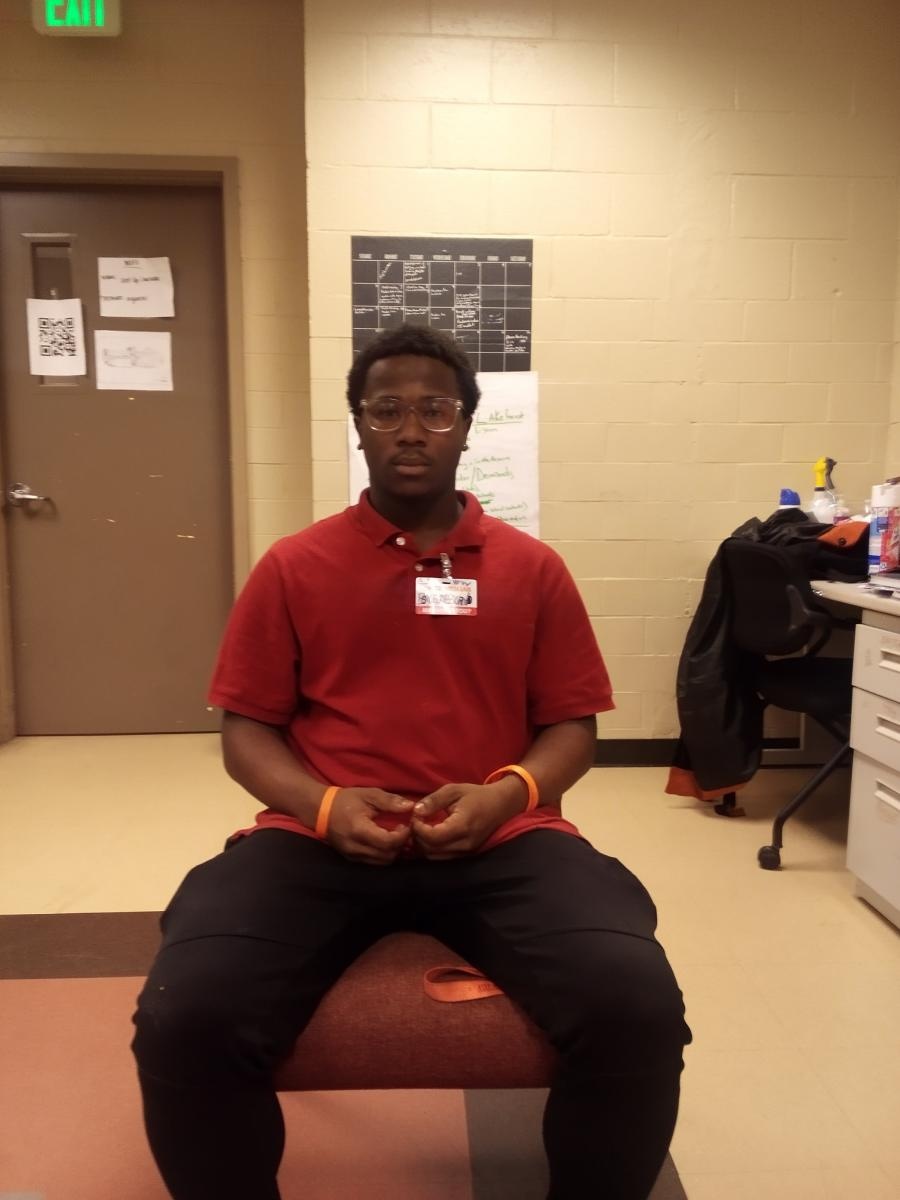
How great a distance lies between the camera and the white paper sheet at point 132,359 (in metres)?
3.45

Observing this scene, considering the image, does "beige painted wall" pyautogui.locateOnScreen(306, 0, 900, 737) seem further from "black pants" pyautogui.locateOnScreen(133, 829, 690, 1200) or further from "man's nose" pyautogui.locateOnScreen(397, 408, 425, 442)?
"black pants" pyautogui.locateOnScreen(133, 829, 690, 1200)

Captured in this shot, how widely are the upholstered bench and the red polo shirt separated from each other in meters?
0.23

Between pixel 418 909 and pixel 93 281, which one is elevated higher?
pixel 93 281

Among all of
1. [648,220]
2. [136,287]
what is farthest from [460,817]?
[136,287]

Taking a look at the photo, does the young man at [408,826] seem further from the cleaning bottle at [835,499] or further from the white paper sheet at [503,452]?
the cleaning bottle at [835,499]

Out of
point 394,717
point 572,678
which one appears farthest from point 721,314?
point 394,717

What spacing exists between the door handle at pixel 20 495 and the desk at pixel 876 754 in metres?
3.02

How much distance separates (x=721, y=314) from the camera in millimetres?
3078

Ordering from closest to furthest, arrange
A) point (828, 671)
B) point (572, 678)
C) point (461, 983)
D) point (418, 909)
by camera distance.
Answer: point (461, 983) → point (418, 909) → point (572, 678) → point (828, 671)

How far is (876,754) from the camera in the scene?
6.79 feet

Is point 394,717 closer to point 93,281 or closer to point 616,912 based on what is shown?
point 616,912

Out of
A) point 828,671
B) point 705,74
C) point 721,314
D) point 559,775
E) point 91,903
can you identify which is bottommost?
point 91,903

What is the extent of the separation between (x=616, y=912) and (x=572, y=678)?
35 cm

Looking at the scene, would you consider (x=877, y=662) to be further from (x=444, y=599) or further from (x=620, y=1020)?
(x=620, y=1020)
